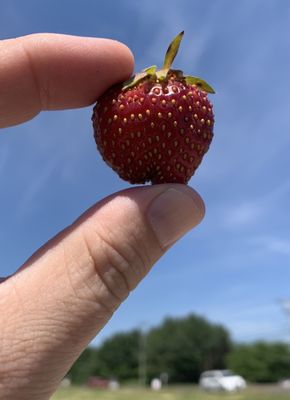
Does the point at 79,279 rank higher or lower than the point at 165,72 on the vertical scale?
lower

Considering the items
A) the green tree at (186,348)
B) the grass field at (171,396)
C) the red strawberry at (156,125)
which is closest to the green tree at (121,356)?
the green tree at (186,348)

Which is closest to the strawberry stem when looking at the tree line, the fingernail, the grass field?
the fingernail

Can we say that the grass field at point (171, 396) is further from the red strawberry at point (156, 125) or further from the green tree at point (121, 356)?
the green tree at point (121, 356)

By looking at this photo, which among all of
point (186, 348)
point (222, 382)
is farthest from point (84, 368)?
point (222, 382)

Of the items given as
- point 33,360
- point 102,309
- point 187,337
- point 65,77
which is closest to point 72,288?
point 102,309

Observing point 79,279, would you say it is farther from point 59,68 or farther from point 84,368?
point 84,368

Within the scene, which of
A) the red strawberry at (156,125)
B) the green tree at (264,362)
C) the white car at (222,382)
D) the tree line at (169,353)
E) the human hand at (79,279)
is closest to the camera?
the human hand at (79,279)
